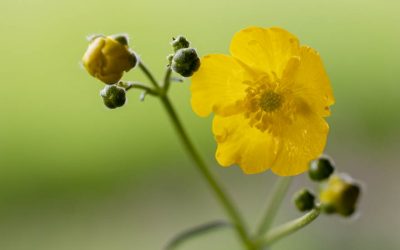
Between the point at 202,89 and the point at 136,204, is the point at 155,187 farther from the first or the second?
the point at 202,89

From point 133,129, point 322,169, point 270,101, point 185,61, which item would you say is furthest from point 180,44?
point 133,129

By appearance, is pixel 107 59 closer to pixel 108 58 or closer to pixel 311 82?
pixel 108 58

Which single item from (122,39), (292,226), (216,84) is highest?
(122,39)

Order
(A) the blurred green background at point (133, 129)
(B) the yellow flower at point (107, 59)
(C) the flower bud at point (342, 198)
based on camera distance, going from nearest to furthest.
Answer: (B) the yellow flower at point (107, 59) < (C) the flower bud at point (342, 198) < (A) the blurred green background at point (133, 129)

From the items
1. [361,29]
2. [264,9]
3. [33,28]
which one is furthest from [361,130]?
[33,28]

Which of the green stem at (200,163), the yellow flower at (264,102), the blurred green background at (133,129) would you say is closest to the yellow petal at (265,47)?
the yellow flower at (264,102)

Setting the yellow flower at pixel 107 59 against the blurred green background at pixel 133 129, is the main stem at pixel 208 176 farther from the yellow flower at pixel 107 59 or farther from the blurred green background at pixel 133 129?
the blurred green background at pixel 133 129

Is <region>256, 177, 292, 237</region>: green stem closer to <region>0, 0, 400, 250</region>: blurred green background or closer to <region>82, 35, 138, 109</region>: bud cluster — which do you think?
<region>82, 35, 138, 109</region>: bud cluster
